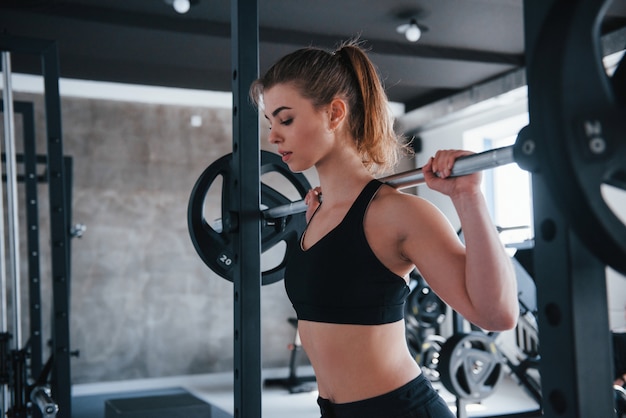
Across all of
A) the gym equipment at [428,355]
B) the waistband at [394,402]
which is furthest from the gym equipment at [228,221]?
the gym equipment at [428,355]

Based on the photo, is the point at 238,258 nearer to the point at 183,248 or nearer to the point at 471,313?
the point at 471,313

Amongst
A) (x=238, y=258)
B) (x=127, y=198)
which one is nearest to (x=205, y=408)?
(x=238, y=258)

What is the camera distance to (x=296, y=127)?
1.34 m

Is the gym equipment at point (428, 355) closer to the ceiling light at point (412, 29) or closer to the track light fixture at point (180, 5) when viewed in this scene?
the ceiling light at point (412, 29)

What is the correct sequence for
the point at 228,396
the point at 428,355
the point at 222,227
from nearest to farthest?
the point at 222,227, the point at 428,355, the point at 228,396

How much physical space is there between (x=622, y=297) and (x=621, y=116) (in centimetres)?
547

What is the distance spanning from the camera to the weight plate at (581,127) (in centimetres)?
55

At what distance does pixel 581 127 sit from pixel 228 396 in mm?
6123

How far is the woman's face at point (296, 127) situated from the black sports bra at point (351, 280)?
151 mm

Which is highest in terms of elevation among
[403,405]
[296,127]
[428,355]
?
[296,127]

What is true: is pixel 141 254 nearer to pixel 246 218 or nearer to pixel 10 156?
pixel 10 156

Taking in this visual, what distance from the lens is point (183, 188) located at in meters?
7.12

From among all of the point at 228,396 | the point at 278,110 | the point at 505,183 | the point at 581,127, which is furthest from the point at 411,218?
the point at 505,183

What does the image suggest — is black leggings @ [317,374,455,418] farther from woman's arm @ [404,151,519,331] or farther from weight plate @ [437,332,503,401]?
weight plate @ [437,332,503,401]
